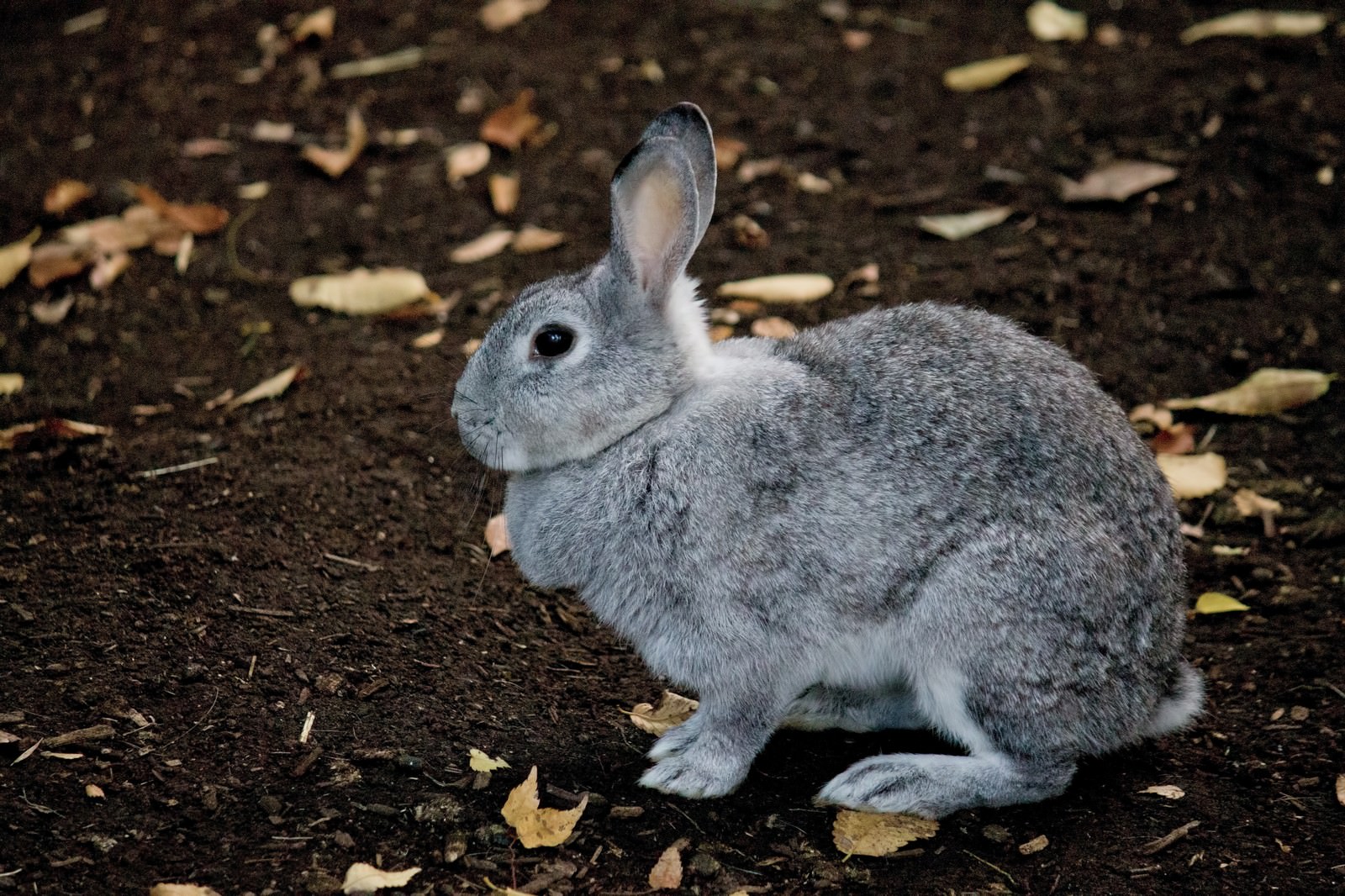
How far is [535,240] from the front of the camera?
7.06m

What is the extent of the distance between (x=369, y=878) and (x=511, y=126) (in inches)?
214

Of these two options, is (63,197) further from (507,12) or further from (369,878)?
(369,878)

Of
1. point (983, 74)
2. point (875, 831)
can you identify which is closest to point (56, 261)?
point (875, 831)

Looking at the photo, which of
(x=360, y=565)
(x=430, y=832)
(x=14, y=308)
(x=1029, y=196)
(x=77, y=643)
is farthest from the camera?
(x=1029, y=196)

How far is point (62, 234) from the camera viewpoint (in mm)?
7242

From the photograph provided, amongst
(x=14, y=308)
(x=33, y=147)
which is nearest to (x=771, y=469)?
(x=14, y=308)

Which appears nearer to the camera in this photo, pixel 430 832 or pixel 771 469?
pixel 430 832

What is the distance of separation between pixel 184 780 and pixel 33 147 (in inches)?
224

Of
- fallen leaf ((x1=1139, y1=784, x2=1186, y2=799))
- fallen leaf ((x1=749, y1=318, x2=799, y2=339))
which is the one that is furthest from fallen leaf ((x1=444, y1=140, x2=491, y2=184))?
fallen leaf ((x1=1139, y1=784, x2=1186, y2=799))

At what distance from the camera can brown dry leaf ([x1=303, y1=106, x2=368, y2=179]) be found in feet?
25.6

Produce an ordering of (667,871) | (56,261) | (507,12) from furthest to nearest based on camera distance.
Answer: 1. (507,12)
2. (56,261)
3. (667,871)

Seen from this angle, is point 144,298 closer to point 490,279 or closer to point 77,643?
point 490,279

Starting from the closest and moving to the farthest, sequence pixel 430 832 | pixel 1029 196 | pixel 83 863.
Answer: pixel 83 863, pixel 430 832, pixel 1029 196

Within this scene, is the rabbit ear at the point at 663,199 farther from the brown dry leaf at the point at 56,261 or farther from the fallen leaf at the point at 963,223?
the brown dry leaf at the point at 56,261
